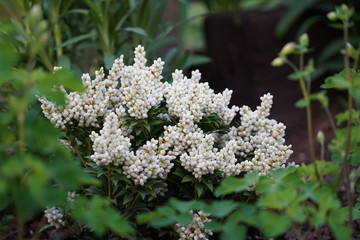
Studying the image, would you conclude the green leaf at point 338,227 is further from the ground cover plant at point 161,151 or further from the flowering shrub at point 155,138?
the flowering shrub at point 155,138

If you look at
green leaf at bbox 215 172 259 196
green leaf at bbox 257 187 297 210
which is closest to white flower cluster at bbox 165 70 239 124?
green leaf at bbox 215 172 259 196

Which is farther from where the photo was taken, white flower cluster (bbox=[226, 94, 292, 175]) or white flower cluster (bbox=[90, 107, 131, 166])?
white flower cluster (bbox=[226, 94, 292, 175])

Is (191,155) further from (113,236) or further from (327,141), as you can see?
(327,141)

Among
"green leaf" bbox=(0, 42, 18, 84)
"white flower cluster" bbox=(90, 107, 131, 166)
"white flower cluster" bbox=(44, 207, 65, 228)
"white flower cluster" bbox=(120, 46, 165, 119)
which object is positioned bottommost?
"green leaf" bbox=(0, 42, 18, 84)

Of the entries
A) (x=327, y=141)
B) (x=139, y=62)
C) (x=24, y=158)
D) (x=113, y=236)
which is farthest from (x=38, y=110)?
(x=327, y=141)

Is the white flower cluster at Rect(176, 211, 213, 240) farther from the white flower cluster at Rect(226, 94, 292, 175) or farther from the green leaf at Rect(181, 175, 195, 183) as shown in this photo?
the white flower cluster at Rect(226, 94, 292, 175)

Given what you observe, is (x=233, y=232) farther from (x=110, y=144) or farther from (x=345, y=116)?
(x=110, y=144)

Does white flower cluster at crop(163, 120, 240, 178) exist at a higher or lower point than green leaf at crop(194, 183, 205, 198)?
higher

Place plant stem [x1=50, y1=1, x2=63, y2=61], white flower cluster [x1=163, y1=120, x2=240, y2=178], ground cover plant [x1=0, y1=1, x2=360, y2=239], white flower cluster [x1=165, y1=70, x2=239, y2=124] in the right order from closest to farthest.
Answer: ground cover plant [x1=0, y1=1, x2=360, y2=239] → white flower cluster [x1=163, y1=120, x2=240, y2=178] → white flower cluster [x1=165, y1=70, x2=239, y2=124] → plant stem [x1=50, y1=1, x2=63, y2=61]

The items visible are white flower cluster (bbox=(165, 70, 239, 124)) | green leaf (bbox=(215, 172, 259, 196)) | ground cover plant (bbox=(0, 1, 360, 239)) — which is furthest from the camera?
white flower cluster (bbox=(165, 70, 239, 124))
